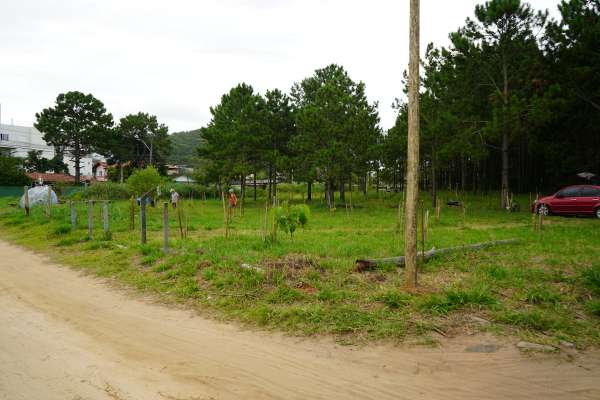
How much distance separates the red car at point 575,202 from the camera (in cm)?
1695

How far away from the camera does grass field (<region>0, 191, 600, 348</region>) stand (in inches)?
192

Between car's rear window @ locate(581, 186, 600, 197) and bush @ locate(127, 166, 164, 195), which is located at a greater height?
bush @ locate(127, 166, 164, 195)

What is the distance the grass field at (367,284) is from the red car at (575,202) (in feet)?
23.7

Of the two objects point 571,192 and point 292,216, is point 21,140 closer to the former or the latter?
point 292,216

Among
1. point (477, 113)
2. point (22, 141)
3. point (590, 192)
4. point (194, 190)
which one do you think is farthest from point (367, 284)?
point (22, 141)

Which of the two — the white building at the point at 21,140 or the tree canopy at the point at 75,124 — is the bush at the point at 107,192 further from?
the white building at the point at 21,140

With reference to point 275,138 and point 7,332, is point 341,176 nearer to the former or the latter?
point 275,138

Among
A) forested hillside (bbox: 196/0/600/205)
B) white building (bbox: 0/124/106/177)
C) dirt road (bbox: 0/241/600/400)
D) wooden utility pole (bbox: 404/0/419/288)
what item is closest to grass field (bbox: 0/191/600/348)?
dirt road (bbox: 0/241/600/400)

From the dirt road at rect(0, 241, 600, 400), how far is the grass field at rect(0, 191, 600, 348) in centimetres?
43

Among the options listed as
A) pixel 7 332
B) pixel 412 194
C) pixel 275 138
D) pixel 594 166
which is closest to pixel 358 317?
pixel 412 194

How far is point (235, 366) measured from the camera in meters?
4.00

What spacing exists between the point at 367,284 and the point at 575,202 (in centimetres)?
1521

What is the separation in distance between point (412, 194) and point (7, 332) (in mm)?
5336

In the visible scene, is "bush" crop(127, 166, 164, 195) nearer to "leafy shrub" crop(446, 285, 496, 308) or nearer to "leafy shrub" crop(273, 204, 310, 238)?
"leafy shrub" crop(273, 204, 310, 238)
